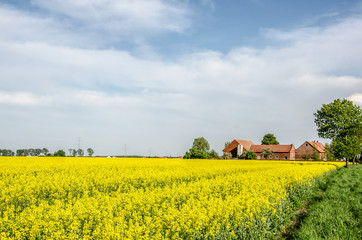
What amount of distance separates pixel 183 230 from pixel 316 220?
234 inches

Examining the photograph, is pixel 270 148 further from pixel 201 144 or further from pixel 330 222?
pixel 330 222

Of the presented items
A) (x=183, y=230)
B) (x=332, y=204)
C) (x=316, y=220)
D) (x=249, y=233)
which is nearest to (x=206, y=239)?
(x=183, y=230)

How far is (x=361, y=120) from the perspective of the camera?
50.5 m

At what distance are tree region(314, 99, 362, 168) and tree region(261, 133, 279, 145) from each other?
66.2 metres

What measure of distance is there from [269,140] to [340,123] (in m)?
71.1

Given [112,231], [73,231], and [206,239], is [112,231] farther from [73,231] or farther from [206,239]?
[206,239]

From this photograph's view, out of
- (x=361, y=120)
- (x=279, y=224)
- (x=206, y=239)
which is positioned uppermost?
(x=361, y=120)

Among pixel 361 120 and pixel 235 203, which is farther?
pixel 361 120

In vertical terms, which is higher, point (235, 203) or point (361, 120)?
point (361, 120)

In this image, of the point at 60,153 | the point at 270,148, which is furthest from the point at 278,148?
the point at 60,153

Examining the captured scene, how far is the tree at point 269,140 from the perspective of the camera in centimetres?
12035

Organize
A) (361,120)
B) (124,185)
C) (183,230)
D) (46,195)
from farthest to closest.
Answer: (361,120)
(124,185)
(46,195)
(183,230)

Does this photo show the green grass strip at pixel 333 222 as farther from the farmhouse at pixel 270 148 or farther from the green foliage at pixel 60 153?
the farmhouse at pixel 270 148

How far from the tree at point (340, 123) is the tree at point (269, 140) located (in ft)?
217
